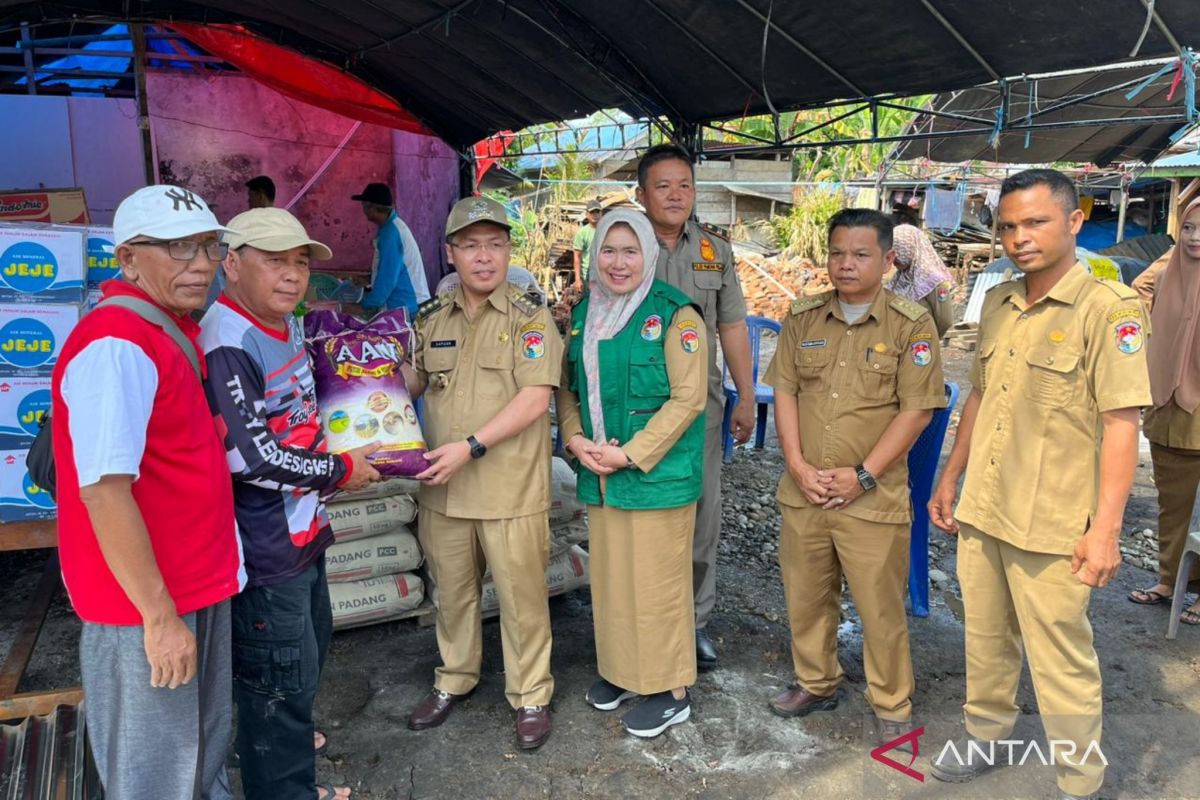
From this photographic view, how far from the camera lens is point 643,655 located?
274 centimetres

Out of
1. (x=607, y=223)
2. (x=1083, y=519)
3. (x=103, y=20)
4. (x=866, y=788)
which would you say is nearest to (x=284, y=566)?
(x=607, y=223)

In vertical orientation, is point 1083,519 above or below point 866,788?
above

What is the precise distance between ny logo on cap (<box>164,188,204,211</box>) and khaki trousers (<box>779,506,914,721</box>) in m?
2.08

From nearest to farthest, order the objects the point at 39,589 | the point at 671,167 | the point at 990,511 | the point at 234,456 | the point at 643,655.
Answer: the point at 234,456
the point at 990,511
the point at 643,655
the point at 671,167
the point at 39,589

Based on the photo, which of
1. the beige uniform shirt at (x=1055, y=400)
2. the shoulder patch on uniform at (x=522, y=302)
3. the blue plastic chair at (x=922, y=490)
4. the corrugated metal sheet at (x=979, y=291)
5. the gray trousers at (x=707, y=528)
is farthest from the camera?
the corrugated metal sheet at (x=979, y=291)

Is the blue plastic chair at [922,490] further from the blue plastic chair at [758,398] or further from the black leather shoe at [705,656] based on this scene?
the blue plastic chair at [758,398]

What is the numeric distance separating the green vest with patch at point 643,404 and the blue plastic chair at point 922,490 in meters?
1.25

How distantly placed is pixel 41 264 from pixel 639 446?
1987mm

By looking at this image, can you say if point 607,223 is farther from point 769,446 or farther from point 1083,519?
point 769,446

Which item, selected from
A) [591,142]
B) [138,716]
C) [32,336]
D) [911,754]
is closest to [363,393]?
[138,716]

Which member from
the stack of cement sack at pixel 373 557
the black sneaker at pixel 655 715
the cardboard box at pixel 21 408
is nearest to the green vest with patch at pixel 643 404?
the black sneaker at pixel 655 715

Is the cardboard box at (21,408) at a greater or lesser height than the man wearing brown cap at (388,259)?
lesser

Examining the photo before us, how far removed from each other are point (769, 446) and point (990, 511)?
4.17m

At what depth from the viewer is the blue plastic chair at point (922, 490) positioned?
11.4 ft
